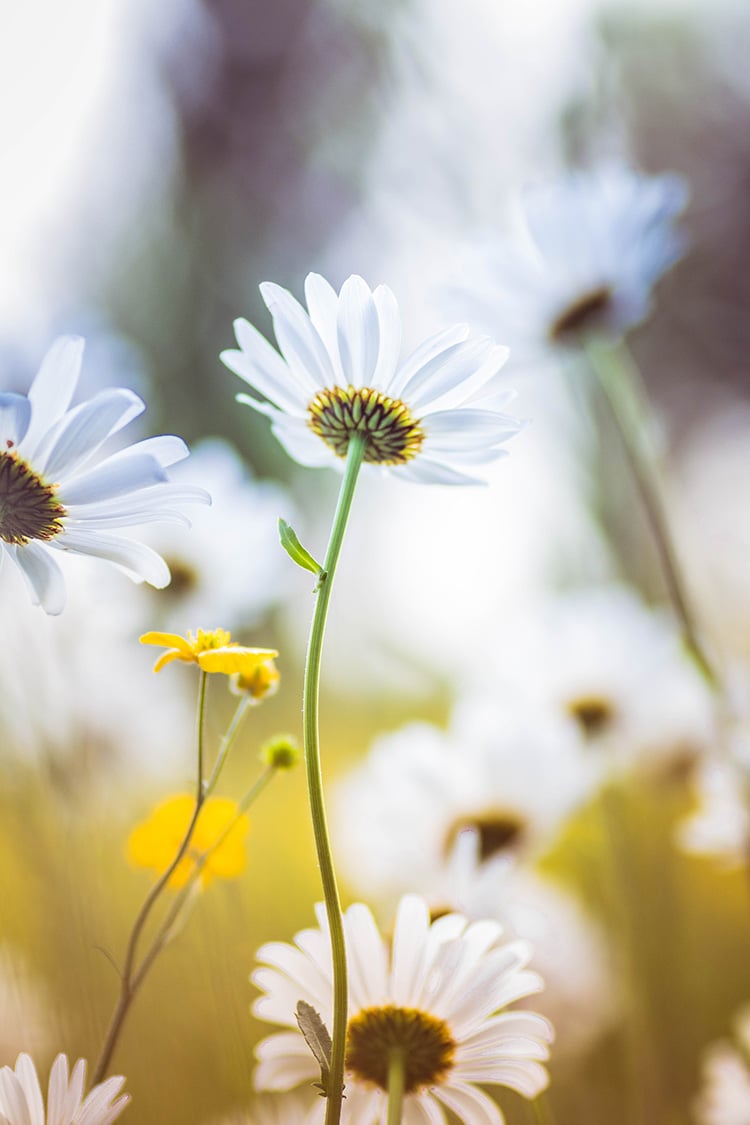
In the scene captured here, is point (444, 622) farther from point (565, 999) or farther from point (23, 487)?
point (23, 487)

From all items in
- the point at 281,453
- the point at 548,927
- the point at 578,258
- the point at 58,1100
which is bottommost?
the point at 58,1100

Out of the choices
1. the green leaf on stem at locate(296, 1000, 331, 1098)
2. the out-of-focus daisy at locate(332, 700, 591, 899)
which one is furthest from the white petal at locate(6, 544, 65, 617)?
the out-of-focus daisy at locate(332, 700, 591, 899)

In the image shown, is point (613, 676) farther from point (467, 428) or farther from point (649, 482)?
point (467, 428)

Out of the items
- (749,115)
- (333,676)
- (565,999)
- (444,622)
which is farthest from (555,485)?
(749,115)

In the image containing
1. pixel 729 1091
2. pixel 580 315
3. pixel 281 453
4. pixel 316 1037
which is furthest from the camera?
pixel 281 453

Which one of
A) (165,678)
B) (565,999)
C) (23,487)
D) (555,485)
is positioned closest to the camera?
(23,487)

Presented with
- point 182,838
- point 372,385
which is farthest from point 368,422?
point 182,838

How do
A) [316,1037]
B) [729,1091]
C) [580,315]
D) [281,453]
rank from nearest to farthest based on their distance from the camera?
[316,1037] → [729,1091] → [580,315] → [281,453]
